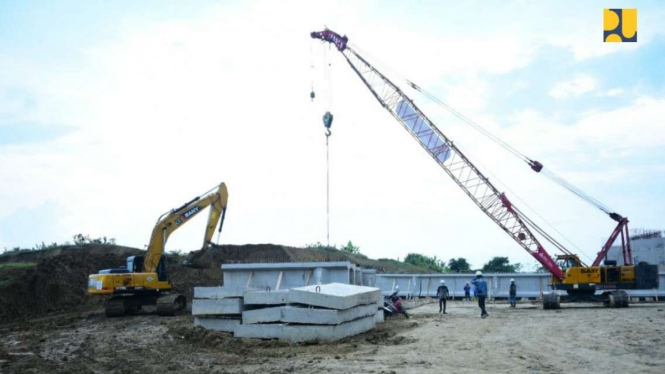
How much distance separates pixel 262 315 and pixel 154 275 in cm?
1132

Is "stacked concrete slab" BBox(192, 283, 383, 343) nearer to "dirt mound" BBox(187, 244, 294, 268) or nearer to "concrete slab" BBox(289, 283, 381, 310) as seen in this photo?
"concrete slab" BBox(289, 283, 381, 310)

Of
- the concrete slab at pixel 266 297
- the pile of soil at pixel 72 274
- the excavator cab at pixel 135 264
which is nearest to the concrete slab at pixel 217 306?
the concrete slab at pixel 266 297

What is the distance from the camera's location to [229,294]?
1655 centimetres

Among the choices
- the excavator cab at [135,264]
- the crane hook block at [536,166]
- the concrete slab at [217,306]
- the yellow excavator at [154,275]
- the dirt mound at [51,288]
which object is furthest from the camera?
the crane hook block at [536,166]

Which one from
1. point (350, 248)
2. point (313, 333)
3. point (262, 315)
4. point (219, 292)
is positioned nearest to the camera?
point (313, 333)

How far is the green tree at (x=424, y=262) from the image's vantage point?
72.1 m

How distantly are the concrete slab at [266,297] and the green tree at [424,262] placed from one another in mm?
56657

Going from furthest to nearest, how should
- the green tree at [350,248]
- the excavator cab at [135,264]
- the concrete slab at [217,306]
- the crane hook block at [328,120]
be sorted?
the green tree at [350,248], the crane hook block at [328,120], the excavator cab at [135,264], the concrete slab at [217,306]

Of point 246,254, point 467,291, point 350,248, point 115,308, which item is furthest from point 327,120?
point 350,248

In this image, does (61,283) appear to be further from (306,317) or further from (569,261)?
(569,261)

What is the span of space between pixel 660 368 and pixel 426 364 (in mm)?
3826

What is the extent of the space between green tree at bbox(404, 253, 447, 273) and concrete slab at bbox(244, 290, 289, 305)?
56657 millimetres

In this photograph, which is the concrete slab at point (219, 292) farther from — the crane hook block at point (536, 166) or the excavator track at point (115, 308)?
the crane hook block at point (536, 166)

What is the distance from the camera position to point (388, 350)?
42.5 feet
